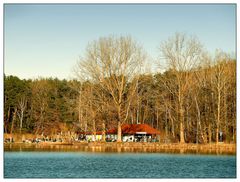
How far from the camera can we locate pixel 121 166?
28.5m

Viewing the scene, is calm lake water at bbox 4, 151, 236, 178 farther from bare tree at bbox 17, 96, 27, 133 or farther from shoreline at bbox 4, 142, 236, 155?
bare tree at bbox 17, 96, 27, 133

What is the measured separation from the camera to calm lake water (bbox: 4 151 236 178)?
81.3 feet

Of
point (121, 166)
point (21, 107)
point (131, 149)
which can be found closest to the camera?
point (121, 166)

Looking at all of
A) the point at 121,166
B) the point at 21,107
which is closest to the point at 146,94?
the point at 21,107

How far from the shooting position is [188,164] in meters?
29.4

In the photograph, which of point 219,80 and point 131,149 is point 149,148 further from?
point 219,80

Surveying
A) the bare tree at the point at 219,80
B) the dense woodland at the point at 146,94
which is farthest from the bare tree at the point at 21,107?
the bare tree at the point at 219,80

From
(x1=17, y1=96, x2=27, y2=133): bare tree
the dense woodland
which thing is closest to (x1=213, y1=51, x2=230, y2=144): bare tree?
the dense woodland

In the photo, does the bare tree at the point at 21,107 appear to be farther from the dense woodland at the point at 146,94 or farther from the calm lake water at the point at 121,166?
the calm lake water at the point at 121,166

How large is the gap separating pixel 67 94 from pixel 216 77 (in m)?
25.5

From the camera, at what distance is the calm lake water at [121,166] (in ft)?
81.3

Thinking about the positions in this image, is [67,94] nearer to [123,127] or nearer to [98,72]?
[123,127]

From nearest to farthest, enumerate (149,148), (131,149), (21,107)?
(131,149) → (149,148) → (21,107)

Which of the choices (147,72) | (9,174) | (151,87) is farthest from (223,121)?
(9,174)
